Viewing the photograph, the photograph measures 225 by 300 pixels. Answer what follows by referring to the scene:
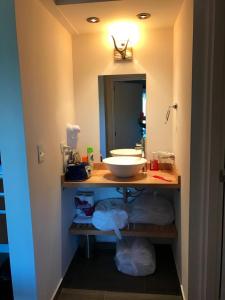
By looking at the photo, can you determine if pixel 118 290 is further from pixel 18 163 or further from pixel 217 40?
pixel 217 40

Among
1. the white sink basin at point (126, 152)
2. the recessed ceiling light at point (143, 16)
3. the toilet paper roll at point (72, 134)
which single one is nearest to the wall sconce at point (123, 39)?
the recessed ceiling light at point (143, 16)

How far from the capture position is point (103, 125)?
2498 mm

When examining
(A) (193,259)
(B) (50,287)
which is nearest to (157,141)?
(A) (193,259)

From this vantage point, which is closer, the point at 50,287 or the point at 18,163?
the point at 18,163

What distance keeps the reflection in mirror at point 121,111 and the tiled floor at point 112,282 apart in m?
1.03

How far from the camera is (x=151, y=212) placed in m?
2.25

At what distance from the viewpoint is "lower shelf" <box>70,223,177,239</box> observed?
6.95 feet

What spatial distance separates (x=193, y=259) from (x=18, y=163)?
125 cm

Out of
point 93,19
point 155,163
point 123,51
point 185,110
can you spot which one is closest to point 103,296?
point 155,163

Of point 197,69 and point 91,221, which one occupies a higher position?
point 197,69

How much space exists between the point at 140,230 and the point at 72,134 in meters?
1.02

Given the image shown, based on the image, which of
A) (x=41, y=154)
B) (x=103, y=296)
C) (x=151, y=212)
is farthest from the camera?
(x=151, y=212)

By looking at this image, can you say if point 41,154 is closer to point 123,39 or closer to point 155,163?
point 155,163

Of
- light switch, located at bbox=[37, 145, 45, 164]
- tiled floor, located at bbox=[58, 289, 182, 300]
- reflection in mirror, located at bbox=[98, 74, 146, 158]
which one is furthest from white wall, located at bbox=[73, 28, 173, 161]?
tiled floor, located at bbox=[58, 289, 182, 300]
